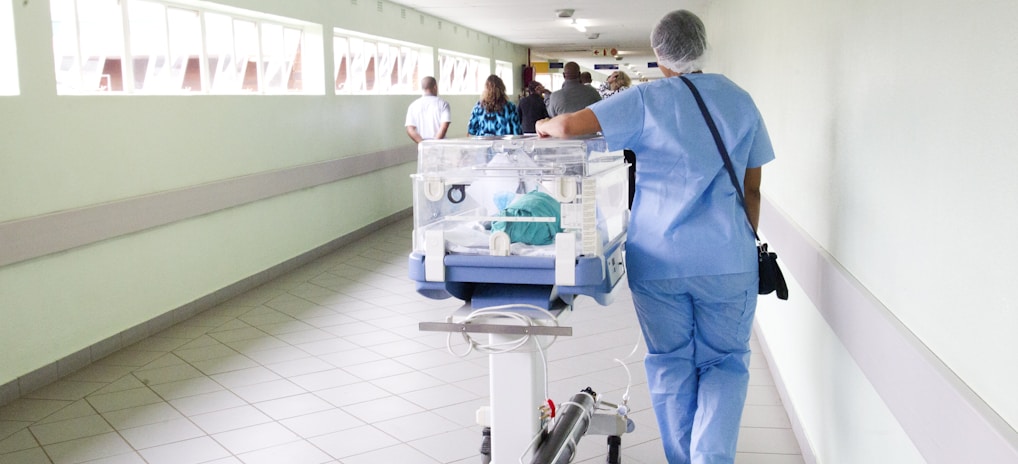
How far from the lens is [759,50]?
5.89 m

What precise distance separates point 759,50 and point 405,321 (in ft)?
9.42

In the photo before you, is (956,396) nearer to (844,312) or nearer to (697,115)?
(844,312)

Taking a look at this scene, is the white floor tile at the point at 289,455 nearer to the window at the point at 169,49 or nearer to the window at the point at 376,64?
the window at the point at 169,49

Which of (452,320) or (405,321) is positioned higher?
(452,320)

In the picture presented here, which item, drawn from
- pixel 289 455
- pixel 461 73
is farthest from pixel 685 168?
pixel 461 73

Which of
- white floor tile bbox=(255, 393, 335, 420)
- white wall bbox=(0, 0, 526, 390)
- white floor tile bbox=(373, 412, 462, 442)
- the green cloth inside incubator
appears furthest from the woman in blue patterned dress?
the green cloth inside incubator

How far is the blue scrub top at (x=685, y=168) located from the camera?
2.76 meters

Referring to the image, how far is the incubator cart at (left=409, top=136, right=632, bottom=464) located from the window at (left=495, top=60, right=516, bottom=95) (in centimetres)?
1621

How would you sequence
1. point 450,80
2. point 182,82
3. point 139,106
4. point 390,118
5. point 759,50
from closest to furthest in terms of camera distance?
point 139,106 < point 759,50 < point 182,82 < point 390,118 < point 450,80

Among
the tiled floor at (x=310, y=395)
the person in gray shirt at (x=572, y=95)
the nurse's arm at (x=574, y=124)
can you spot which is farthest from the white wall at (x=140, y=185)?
the nurse's arm at (x=574, y=124)

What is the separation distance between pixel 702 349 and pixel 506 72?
17.5 metres

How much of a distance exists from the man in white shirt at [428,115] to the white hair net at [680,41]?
6507mm

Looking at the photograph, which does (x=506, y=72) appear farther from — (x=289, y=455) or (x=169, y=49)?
(x=289, y=455)

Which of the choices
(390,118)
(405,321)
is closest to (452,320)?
(405,321)
